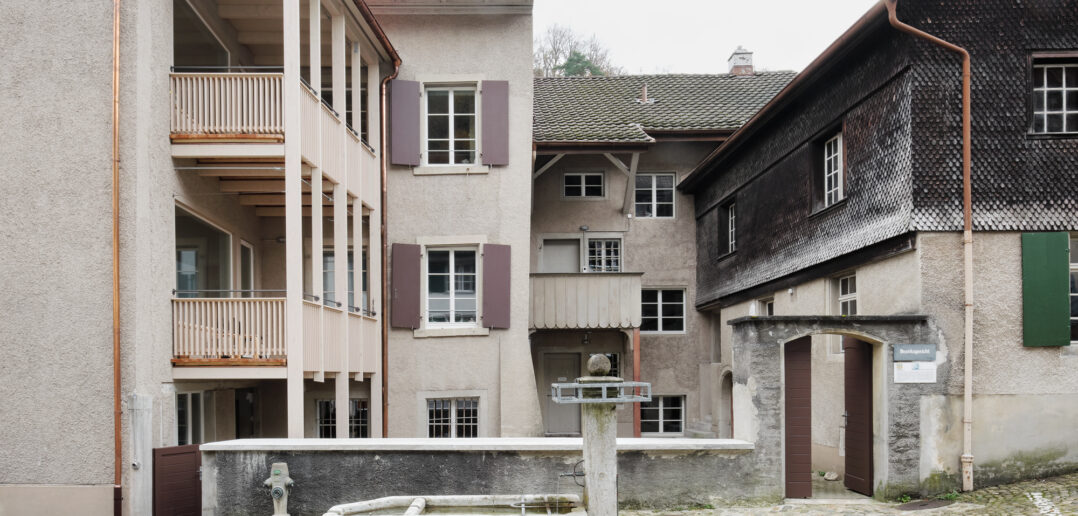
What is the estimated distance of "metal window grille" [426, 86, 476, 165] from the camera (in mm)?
16750

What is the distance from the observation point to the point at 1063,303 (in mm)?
11492

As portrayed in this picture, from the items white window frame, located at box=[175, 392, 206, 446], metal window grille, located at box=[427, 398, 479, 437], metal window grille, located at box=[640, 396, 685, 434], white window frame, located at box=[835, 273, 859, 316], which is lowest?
metal window grille, located at box=[640, 396, 685, 434]

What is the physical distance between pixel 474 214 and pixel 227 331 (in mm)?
5999

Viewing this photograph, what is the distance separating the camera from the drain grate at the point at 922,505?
35.9 feet

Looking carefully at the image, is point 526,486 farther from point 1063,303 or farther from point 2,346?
point 1063,303

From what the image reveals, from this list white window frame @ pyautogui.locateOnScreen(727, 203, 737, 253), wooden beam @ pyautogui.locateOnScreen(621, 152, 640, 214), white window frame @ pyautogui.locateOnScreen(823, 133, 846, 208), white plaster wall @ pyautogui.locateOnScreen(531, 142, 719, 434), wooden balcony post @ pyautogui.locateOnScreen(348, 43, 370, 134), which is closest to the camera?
white window frame @ pyautogui.locateOnScreen(823, 133, 846, 208)

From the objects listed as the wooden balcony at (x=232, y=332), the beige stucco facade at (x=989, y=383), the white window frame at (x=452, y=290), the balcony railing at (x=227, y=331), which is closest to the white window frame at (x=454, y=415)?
the white window frame at (x=452, y=290)

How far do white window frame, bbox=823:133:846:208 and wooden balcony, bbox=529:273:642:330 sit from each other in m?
4.35

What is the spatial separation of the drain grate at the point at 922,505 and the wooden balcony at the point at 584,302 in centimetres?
746

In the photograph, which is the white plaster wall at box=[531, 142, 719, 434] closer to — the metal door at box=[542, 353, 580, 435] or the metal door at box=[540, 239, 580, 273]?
the metal door at box=[540, 239, 580, 273]

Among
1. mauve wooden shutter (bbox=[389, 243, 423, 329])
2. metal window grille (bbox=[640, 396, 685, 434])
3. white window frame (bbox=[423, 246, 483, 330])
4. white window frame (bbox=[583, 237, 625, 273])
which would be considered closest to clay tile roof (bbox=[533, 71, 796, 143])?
white window frame (bbox=[583, 237, 625, 273])

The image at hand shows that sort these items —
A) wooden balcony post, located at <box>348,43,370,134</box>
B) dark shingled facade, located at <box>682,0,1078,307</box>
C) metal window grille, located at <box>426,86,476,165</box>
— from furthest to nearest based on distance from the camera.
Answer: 1. metal window grille, located at <box>426,86,476,165</box>
2. wooden balcony post, located at <box>348,43,370,134</box>
3. dark shingled facade, located at <box>682,0,1078,307</box>

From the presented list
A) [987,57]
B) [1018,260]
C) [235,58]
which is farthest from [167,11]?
[1018,260]

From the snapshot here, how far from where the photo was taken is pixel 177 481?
430 inches
